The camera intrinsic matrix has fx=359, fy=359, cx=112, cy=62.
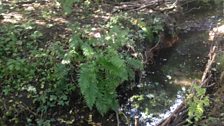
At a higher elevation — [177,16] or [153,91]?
[177,16]

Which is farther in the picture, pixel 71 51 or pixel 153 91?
pixel 153 91

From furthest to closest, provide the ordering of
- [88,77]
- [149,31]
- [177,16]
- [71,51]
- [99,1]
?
[177,16] < [99,1] < [149,31] < [71,51] < [88,77]

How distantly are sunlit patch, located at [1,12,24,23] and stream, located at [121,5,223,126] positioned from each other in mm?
2970

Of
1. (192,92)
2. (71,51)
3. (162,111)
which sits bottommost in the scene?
(162,111)

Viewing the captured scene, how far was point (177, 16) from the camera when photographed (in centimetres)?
1024

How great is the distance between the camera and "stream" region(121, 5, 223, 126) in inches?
245

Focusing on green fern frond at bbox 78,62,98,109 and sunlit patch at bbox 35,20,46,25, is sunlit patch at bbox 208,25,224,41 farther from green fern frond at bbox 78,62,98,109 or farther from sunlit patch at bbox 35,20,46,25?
green fern frond at bbox 78,62,98,109

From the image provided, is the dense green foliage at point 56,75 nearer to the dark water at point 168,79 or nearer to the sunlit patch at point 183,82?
the dark water at point 168,79

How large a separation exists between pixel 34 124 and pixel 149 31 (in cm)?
358

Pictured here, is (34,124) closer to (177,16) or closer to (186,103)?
(186,103)

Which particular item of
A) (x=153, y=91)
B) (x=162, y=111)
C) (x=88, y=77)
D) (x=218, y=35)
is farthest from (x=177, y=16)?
(x=88, y=77)

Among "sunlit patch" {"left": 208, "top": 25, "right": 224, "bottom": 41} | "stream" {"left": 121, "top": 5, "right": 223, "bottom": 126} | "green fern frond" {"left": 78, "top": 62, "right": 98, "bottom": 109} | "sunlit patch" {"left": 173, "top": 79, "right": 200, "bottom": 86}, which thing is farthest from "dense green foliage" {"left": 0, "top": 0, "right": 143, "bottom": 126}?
"sunlit patch" {"left": 208, "top": 25, "right": 224, "bottom": 41}

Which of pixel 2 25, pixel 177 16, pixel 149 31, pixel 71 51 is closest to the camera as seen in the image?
pixel 71 51

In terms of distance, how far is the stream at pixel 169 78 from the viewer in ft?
20.5
